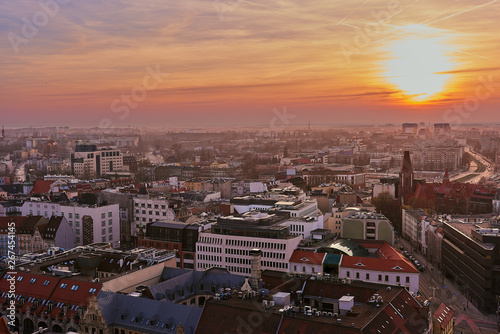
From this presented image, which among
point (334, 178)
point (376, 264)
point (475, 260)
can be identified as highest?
point (475, 260)

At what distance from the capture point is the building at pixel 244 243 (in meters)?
47.3

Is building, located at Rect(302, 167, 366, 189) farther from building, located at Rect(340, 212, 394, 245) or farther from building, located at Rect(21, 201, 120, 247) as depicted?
building, located at Rect(21, 201, 120, 247)

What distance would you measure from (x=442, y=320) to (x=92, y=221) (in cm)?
4023

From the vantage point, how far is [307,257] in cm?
4612

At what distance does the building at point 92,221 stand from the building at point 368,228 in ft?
86.2

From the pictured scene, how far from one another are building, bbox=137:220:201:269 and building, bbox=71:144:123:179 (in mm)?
77640

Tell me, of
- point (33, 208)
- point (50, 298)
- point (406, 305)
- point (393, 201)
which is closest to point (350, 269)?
point (406, 305)

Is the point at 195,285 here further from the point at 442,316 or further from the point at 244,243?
the point at 442,316

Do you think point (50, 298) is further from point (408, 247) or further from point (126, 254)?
point (408, 247)

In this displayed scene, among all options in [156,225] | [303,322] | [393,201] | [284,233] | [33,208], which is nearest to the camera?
[303,322]

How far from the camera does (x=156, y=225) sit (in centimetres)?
5497

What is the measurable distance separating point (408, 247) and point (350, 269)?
24702mm

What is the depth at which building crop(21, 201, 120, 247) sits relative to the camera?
201ft

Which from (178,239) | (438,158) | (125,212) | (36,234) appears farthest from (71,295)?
(438,158)
